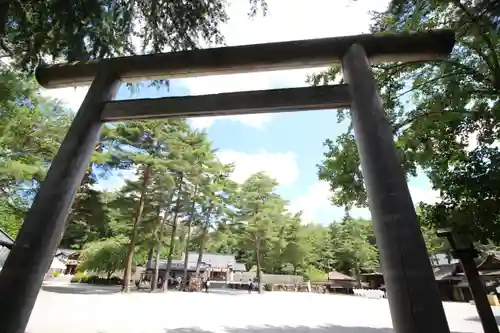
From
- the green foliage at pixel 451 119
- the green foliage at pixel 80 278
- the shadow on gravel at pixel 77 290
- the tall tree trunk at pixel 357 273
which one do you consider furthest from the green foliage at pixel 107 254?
the tall tree trunk at pixel 357 273

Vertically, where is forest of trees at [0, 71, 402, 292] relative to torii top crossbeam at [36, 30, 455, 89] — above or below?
above

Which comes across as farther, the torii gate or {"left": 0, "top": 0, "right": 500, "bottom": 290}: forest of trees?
{"left": 0, "top": 0, "right": 500, "bottom": 290}: forest of trees

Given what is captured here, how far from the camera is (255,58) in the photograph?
2662 millimetres

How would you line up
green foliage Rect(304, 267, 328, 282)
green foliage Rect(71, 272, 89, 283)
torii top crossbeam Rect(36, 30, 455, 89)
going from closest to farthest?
torii top crossbeam Rect(36, 30, 455, 89)
green foliage Rect(71, 272, 89, 283)
green foliage Rect(304, 267, 328, 282)

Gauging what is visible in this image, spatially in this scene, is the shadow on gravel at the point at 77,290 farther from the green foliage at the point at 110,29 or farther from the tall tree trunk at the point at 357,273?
the tall tree trunk at the point at 357,273

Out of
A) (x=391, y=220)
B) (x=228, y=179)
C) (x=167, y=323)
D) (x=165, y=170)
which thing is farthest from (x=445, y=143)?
(x=228, y=179)

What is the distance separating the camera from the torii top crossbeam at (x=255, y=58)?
251 centimetres

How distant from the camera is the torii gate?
1.65 meters

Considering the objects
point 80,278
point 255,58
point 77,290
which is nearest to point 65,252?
point 80,278

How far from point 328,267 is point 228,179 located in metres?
20.5

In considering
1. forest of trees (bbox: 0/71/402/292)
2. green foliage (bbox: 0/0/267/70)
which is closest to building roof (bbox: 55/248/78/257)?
forest of trees (bbox: 0/71/402/292)

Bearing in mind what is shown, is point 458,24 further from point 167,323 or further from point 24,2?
point 167,323

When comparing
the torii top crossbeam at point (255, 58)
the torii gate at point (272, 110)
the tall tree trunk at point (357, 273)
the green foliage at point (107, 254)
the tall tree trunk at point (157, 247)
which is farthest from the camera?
the tall tree trunk at point (357, 273)

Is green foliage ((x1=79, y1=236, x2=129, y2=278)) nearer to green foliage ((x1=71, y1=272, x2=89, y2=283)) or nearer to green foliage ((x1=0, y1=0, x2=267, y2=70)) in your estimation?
green foliage ((x1=71, y1=272, x2=89, y2=283))
